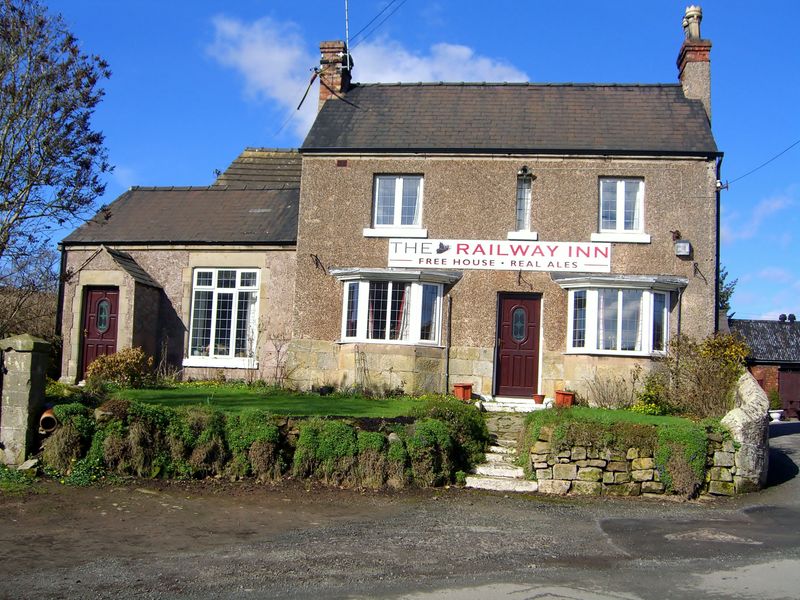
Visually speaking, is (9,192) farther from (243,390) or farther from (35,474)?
(243,390)

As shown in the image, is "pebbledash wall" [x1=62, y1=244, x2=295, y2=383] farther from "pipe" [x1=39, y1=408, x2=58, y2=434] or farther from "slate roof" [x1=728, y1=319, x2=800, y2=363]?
"slate roof" [x1=728, y1=319, x2=800, y2=363]

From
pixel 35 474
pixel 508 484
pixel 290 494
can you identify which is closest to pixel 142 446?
pixel 35 474

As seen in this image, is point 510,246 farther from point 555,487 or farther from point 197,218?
point 197,218

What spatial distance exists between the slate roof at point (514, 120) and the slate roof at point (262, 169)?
384 cm

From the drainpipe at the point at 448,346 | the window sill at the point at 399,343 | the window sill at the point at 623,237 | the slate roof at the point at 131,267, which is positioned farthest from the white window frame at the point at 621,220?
the slate roof at the point at 131,267

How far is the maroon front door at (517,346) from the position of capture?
16.6m

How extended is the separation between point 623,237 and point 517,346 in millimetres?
3305

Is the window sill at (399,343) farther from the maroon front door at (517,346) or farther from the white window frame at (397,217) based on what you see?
the white window frame at (397,217)

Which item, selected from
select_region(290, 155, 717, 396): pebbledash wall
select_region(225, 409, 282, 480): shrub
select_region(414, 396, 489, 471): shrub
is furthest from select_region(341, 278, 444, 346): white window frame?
select_region(225, 409, 282, 480): shrub

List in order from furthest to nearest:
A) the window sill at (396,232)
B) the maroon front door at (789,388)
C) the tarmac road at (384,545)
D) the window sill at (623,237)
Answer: the maroon front door at (789,388)
the window sill at (396,232)
the window sill at (623,237)
the tarmac road at (384,545)

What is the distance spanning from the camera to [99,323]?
18.3 metres

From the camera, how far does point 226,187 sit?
2091 cm

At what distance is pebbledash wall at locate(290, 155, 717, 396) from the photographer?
16.2 meters

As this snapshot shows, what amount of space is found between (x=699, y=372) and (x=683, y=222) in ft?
13.4
